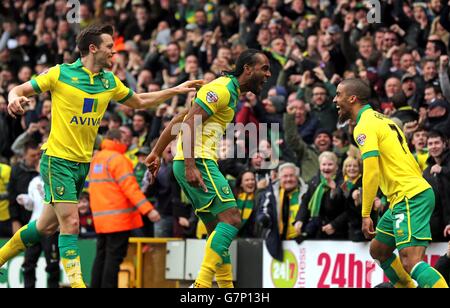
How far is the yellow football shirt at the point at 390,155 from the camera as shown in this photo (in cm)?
970

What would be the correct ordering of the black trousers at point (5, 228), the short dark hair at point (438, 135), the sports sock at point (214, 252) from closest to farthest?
the sports sock at point (214, 252) → the short dark hair at point (438, 135) → the black trousers at point (5, 228)

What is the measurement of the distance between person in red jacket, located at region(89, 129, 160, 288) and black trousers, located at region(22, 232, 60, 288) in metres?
→ 1.08

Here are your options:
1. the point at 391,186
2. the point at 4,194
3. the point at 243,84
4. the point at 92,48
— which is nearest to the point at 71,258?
the point at 92,48

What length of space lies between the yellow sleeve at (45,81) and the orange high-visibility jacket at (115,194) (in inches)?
174

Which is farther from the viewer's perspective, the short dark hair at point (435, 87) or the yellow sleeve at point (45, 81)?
the short dark hair at point (435, 87)

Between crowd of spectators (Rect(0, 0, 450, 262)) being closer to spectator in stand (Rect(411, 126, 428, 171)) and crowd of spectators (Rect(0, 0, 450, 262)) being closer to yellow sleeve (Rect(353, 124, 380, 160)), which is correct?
spectator in stand (Rect(411, 126, 428, 171))

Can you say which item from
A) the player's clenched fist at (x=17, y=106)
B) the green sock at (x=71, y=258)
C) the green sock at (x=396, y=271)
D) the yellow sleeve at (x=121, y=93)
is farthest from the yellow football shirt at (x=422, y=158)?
the player's clenched fist at (x=17, y=106)

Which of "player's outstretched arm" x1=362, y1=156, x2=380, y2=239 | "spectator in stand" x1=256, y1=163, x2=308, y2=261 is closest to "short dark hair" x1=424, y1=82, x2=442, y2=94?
"spectator in stand" x1=256, y1=163, x2=308, y2=261

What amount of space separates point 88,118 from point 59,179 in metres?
0.73

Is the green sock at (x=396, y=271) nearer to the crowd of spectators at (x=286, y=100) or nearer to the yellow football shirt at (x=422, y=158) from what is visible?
the crowd of spectators at (x=286, y=100)

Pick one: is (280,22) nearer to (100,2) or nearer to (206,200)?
(100,2)

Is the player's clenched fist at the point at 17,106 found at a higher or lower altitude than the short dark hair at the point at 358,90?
lower

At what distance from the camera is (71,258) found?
10164 mm
